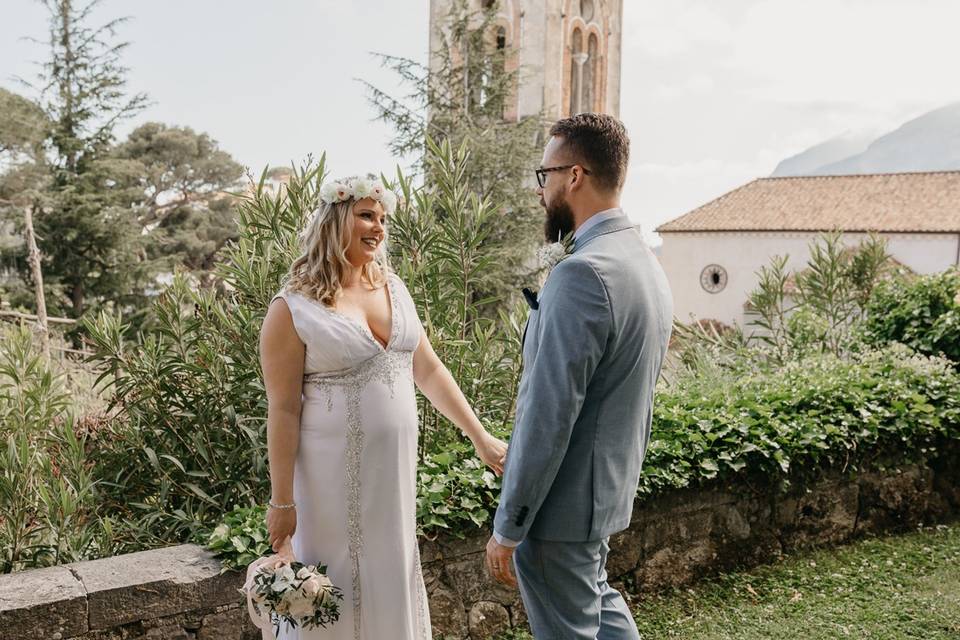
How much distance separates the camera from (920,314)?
730 cm

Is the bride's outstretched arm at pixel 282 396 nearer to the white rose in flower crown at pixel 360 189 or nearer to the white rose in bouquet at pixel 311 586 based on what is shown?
the white rose in bouquet at pixel 311 586

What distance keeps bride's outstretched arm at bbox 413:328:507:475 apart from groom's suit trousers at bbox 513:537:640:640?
61 cm

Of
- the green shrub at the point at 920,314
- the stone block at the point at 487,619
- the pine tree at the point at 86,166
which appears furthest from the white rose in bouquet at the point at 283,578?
the pine tree at the point at 86,166

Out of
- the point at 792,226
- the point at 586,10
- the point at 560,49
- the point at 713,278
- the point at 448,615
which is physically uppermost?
the point at 586,10

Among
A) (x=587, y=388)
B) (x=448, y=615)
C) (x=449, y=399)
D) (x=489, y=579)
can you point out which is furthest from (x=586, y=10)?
(x=587, y=388)

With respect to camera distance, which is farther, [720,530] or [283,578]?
[720,530]

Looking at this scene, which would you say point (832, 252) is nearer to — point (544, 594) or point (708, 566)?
point (708, 566)

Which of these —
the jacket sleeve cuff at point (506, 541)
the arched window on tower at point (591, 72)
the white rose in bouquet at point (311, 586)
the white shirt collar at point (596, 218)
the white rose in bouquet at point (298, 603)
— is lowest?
the white rose in bouquet at point (298, 603)

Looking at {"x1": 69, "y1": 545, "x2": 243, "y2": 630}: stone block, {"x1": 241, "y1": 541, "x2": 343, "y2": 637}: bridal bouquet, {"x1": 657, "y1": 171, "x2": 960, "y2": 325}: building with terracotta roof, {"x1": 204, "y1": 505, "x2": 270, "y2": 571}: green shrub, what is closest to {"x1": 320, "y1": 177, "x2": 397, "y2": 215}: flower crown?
{"x1": 241, "y1": 541, "x2": 343, "y2": 637}: bridal bouquet

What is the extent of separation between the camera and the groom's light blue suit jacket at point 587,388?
215 centimetres

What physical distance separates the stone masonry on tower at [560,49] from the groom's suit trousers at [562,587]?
25.9m

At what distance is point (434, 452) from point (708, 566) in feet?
5.33

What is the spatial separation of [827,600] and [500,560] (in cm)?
276

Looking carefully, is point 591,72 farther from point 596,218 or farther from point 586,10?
point 596,218
